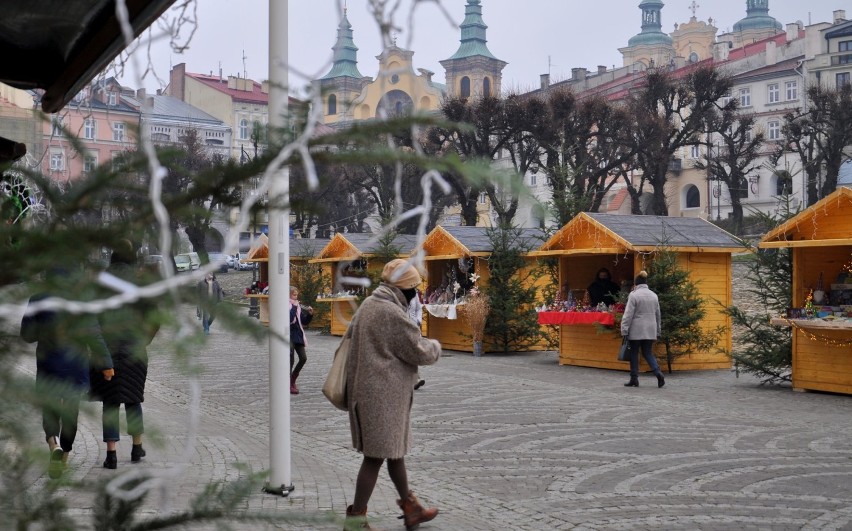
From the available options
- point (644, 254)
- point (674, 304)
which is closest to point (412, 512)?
point (674, 304)

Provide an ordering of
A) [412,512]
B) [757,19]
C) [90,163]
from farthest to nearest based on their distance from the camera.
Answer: [757,19], [412,512], [90,163]

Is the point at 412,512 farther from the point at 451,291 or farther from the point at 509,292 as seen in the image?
the point at 451,291

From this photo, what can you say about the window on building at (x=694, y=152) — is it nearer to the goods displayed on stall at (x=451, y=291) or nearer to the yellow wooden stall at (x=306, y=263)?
the yellow wooden stall at (x=306, y=263)

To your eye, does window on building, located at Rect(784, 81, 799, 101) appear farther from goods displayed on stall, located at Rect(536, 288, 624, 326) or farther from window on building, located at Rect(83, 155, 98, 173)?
window on building, located at Rect(83, 155, 98, 173)

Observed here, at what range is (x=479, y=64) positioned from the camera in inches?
4274

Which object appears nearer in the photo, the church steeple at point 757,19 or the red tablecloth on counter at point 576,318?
the red tablecloth on counter at point 576,318

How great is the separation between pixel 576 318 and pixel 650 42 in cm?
11187

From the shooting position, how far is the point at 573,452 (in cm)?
1007

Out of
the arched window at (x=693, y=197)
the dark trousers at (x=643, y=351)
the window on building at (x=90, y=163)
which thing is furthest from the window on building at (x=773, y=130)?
the window on building at (x=90, y=163)

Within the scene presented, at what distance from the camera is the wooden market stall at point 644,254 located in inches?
749

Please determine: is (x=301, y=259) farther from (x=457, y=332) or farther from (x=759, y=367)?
(x=759, y=367)

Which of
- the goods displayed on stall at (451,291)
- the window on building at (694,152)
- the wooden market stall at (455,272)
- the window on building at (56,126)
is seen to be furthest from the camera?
the window on building at (694,152)

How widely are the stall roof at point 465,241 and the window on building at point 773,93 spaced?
199 feet

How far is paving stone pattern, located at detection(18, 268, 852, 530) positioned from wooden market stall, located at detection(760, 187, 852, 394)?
417 millimetres
